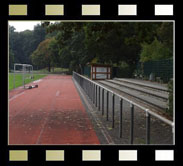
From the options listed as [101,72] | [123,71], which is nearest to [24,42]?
[123,71]

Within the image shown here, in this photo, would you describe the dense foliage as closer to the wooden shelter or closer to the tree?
the tree

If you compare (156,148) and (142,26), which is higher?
(142,26)

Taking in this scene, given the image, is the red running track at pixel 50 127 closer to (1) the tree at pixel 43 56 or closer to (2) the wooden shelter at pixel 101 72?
(2) the wooden shelter at pixel 101 72

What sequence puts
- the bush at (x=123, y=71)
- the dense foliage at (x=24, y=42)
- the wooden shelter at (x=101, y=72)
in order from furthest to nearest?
the dense foliage at (x=24, y=42) → the bush at (x=123, y=71) → the wooden shelter at (x=101, y=72)

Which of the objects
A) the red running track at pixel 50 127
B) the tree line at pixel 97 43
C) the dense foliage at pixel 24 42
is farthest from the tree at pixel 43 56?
the red running track at pixel 50 127

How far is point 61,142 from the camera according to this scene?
7105mm

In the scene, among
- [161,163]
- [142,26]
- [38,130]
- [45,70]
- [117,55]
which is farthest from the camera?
[45,70]

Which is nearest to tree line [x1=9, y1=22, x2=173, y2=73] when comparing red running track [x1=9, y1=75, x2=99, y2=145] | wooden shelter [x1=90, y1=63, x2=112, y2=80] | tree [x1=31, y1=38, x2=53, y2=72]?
tree [x1=31, y1=38, x2=53, y2=72]

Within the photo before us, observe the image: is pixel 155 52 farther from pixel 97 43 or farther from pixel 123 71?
pixel 123 71

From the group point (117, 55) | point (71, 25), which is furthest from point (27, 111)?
point (117, 55)

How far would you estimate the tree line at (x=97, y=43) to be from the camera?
40.3 ft

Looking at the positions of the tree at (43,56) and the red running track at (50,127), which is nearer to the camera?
the red running track at (50,127)
